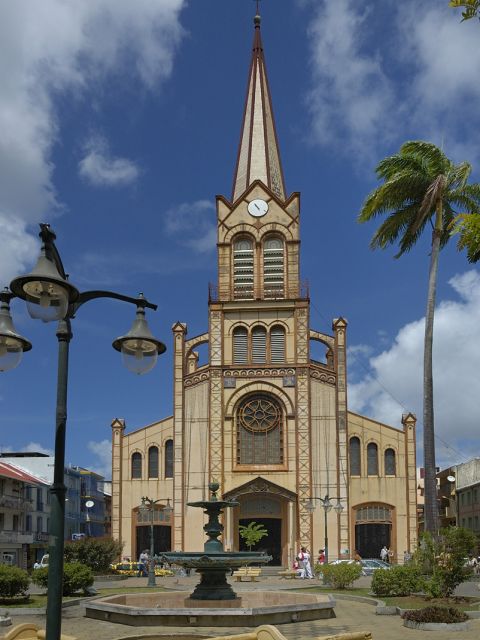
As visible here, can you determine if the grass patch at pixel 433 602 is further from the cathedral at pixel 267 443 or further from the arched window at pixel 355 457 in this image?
the arched window at pixel 355 457

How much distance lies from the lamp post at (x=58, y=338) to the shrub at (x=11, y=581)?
50.0 ft

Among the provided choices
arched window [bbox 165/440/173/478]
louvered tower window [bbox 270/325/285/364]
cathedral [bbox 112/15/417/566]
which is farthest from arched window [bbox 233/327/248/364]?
arched window [bbox 165/440/173/478]

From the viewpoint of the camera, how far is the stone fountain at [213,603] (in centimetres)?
1731

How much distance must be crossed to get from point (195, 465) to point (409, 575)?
2661 cm

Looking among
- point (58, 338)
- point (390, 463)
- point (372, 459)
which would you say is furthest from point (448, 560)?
point (390, 463)

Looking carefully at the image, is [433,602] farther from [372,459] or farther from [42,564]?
[372,459]

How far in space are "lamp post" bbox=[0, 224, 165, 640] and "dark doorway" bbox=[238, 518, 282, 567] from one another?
4002cm

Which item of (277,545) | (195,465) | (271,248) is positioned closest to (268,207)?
(271,248)

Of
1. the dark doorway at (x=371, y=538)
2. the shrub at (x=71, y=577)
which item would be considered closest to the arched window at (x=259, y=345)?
the dark doorway at (x=371, y=538)

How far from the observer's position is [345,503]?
46875 mm

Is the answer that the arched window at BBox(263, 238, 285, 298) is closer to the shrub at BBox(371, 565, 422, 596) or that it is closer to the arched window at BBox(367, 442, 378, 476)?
the arched window at BBox(367, 442, 378, 476)

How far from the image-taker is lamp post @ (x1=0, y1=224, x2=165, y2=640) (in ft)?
25.2

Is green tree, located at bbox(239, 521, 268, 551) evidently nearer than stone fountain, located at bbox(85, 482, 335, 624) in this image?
No

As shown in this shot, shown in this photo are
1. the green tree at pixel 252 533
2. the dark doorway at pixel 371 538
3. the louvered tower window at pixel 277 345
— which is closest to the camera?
the green tree at pixel 252 533
